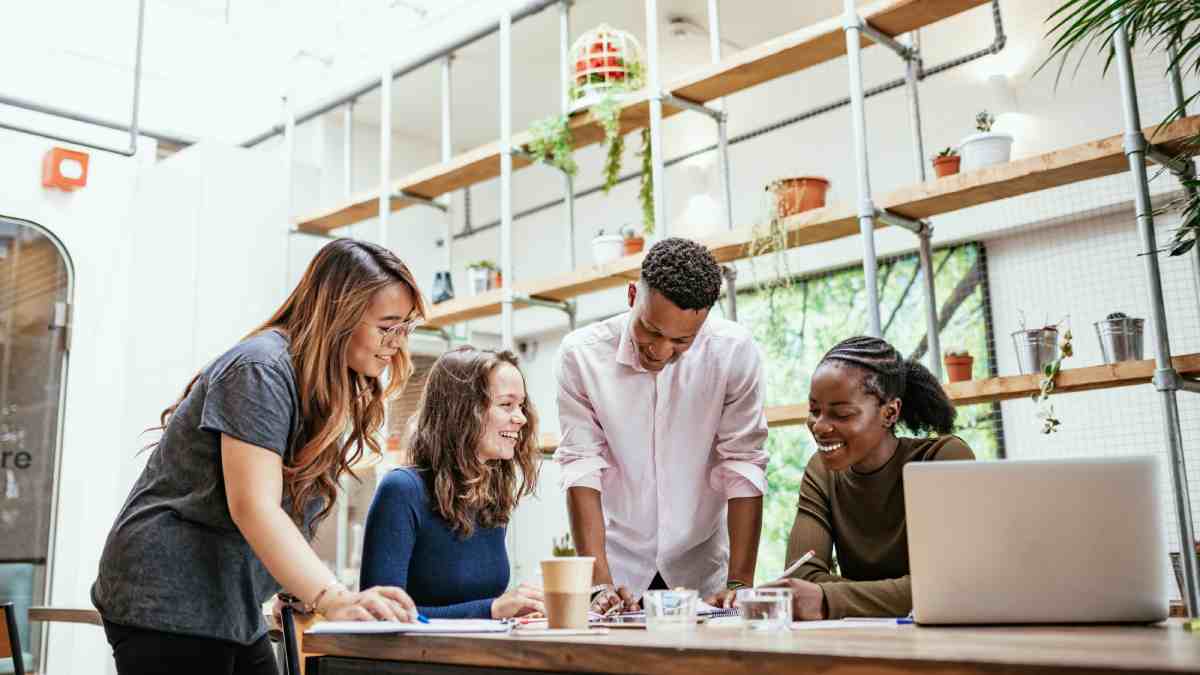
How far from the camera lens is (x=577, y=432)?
7.27ft

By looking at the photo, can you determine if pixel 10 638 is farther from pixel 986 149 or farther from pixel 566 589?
pixel 986 149

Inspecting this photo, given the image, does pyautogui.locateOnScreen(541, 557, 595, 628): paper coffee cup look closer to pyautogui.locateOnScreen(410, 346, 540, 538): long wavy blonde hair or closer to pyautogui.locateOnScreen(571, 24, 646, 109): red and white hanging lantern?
pyautogui.locateOnScreen(410, 346, 540, 538): long wavy blonde hair

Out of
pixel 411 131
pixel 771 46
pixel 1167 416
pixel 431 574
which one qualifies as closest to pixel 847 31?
pixel 771 46

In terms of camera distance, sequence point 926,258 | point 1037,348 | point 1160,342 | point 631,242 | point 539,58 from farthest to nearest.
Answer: point 539,58, point 631,242, point 926,258, point 1037,348, point 1160,342

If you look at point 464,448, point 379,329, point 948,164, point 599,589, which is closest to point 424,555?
point 464,448

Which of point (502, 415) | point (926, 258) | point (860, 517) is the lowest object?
point (860, 517)

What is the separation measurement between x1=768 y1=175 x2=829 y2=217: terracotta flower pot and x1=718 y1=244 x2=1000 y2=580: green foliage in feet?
4.68

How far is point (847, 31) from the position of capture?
11.1 feet

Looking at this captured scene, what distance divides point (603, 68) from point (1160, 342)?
91.0 inches

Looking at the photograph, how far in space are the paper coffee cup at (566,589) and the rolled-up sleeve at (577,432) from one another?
0.81 metres

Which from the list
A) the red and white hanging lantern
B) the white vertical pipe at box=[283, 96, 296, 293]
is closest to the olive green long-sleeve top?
the red and white hanging lantern

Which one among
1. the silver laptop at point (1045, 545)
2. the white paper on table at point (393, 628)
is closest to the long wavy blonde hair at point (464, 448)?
the white paper on table at point (393, 628)

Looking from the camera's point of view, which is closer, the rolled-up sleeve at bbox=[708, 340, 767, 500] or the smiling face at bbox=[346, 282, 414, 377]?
the smiling face at bbox=[346, 282, 414, 377]

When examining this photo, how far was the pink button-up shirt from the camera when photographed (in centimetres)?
217
